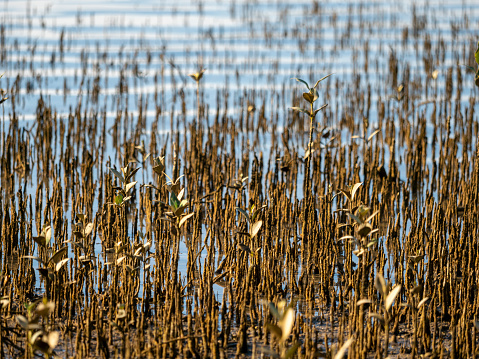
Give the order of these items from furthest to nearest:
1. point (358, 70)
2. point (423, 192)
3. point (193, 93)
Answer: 1. point (358, 70)
2. point (193, 93)
3. point (423, 192)

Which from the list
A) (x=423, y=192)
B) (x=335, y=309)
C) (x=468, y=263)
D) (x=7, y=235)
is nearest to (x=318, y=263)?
(x=335, y=309)

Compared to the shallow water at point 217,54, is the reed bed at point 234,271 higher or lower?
lower

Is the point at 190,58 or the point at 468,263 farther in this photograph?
the point at 190,58

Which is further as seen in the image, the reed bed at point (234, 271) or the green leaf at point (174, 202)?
the green leaf at point (174, 202)

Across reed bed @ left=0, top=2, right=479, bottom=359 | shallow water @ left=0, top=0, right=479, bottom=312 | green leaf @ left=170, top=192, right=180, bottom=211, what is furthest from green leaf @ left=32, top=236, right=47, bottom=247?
shallow water @ left=0, top=0, right=479, bottom=312

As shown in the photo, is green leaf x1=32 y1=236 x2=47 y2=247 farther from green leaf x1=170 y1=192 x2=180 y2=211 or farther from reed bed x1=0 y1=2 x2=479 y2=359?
green leaf x1=170 y1=192 x2=180 y2=211

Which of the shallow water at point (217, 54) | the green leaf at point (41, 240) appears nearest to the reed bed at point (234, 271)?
the green leaf at point (41, 240)

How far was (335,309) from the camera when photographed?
271 cm

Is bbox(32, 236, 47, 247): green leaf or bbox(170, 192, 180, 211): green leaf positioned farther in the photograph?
bbox(170, 192, 180, 211): green leaf

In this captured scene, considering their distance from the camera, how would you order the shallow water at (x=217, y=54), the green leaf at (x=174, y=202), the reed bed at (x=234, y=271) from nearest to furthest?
1. the reed bed at (x=234, y=271)
2. the green leaf at (x=174, y=202)
3. the shallow water at (x=217, y=54)

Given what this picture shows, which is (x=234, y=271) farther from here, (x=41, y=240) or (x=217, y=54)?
(x=217, y=54)

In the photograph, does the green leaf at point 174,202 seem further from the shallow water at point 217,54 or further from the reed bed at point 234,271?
the shallow water at point 217,54

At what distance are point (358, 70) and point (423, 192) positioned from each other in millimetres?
5658

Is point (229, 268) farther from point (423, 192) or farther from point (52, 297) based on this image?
point (423, 192)
